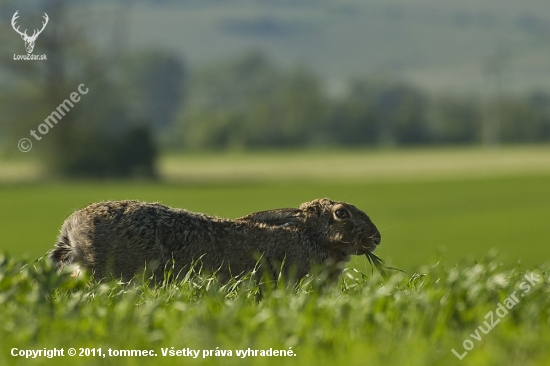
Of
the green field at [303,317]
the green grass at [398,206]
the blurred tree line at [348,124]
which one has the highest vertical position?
the green field at [303,317]

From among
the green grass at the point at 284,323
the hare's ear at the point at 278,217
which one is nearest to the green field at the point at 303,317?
the green grass at the point at 284,323

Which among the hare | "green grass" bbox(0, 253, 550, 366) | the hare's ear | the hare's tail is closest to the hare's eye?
the hare

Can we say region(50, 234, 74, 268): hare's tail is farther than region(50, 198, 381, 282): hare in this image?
Yes

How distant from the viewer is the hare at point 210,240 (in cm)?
880

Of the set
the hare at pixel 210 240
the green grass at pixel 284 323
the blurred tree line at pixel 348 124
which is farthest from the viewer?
the blurred tree line at pixel 348 124

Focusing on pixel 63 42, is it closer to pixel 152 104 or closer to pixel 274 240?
pixel 274 240

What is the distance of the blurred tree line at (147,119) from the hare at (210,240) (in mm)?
49738

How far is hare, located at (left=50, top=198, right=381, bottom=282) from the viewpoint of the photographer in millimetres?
8805

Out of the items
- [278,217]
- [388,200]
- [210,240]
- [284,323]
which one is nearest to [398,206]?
[388,200]

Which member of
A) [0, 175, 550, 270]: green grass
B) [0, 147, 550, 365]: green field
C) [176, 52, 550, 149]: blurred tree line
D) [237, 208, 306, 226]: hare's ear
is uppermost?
[237, 208, 306, 226]: hare's ear

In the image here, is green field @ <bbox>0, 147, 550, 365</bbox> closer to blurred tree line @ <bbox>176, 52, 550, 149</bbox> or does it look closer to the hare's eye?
the hare's eye

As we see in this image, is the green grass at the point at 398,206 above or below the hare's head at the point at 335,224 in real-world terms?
below

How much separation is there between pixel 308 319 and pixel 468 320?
1268 mm

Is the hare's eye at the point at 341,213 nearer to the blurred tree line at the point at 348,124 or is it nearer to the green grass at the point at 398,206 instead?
the green grass at the point at 398,206
